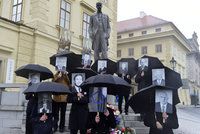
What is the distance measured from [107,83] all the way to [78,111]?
1124mm

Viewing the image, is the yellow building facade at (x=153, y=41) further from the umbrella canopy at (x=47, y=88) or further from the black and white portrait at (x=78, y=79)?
the umbrella canopy at (x=47, y=88)

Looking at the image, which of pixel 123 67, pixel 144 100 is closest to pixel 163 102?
pixel 144 100

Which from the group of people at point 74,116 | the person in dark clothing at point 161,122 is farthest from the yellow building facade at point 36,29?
the person in dark clothing at point 161,122

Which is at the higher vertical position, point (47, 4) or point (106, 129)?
point (47, 4)

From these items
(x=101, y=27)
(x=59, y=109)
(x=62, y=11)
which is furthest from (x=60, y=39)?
(x=59, y=109)

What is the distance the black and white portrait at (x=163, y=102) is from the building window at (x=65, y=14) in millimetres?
16179

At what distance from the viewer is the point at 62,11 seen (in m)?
21.3

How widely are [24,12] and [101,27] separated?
10341 mm

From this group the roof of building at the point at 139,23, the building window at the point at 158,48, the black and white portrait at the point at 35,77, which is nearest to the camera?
the black and white portrait at the point at 35,77

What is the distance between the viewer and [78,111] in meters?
6.73

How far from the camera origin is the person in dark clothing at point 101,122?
Result: 5.98 metres

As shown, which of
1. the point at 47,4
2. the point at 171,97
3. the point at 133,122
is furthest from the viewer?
the point at 47,4

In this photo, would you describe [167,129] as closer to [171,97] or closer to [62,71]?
[171,97]

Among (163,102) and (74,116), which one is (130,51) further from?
(163,102)
